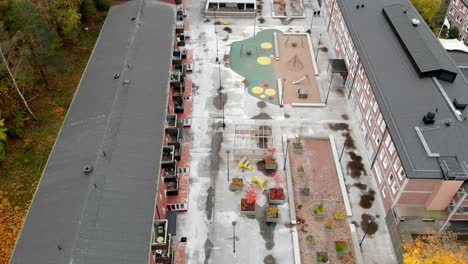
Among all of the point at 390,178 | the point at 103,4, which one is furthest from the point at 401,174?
the point at 103,4

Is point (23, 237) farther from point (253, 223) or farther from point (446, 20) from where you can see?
point (446, 20)

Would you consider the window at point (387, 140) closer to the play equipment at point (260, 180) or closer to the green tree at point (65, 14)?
the play equipment at point (260, 180)

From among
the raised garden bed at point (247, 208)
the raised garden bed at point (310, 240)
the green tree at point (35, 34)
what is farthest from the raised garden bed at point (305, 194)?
the green tree at point (35, 34)

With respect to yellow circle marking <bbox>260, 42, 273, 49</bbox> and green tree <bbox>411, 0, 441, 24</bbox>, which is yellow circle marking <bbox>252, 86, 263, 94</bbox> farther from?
green tree <bbox>411, 0, 441, 24</bbox>

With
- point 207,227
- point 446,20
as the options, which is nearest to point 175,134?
point 207,227

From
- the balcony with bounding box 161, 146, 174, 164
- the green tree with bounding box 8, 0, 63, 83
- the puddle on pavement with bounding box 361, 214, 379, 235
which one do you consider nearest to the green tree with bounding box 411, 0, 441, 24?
the puddle on pavement with bounding box 361, 214, 379, 235
